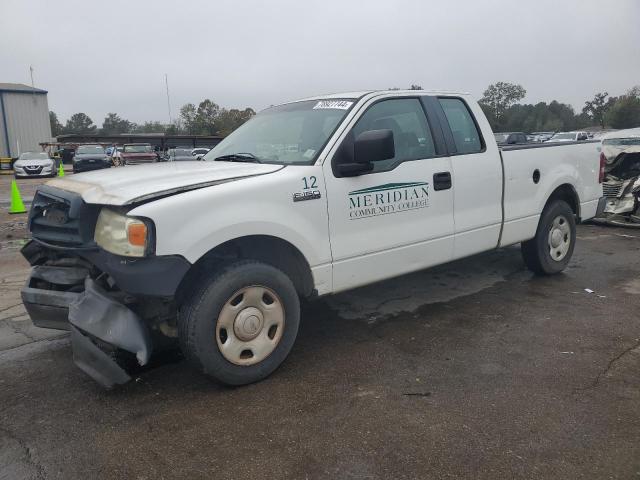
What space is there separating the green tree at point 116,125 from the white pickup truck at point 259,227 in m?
119

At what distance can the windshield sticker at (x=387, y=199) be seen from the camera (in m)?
3.60

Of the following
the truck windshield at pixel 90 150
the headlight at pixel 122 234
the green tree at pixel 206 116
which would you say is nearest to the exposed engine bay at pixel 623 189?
the headlight at pixel 122 234

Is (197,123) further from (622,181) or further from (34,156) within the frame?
(622,181)

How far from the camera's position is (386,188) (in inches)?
147

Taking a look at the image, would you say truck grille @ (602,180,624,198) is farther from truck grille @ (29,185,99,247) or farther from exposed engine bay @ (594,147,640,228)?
truck grille @ (29,185,99,247)

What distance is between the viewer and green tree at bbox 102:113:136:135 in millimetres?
114956

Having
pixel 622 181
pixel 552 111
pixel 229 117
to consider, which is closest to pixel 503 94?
pixel 552 111

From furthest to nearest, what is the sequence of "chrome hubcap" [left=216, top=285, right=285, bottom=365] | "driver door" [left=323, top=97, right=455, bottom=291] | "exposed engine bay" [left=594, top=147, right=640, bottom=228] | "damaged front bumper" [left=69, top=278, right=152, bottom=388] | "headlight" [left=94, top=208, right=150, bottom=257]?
"exposed engine bay" [left=594, top=147, right=640, bottom=228] < "driver door" [left=323, top=97, right=455, bottom=291] < "chrome hubcap" [left=216, top=285, right=285, bottom=365] < "damaged front bumper" [left=69, top=278, right=152, bottom=388] < "headlight" [left=94, top=208, right=150, bottom=257]

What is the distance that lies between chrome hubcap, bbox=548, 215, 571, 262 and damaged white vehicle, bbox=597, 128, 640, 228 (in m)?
3.67

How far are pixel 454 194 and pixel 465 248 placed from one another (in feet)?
1.67

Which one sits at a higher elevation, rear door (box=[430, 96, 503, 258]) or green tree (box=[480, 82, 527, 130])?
green tree (box=[480, 82, 527, 130])

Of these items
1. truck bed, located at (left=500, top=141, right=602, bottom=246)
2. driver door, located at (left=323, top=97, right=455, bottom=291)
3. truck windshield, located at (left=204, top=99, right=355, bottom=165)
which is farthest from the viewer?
truck bed, located at (left=500, top=141, right=602, bottom=246)

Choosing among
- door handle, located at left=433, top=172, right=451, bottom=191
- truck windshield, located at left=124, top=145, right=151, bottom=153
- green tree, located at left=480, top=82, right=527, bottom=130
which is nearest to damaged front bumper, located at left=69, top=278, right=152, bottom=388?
door handle, located at left=433, top=172, right=451, bottom=191

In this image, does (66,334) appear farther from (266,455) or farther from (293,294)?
(266,455)
